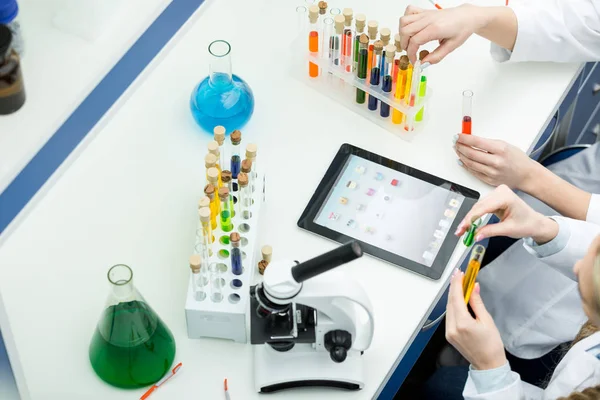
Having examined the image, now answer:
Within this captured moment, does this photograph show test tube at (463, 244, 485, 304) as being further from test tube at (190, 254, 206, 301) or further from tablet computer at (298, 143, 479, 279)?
test tube at (190, 254, 206, 301)

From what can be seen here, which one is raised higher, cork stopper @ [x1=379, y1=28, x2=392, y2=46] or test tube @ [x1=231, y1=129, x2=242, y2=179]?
cork stopper @ [x1=379, y1=28, x2=392, y2=46]

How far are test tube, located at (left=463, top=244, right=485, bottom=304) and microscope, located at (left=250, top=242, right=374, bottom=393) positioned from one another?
0.65 feet

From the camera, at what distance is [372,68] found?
1.60m

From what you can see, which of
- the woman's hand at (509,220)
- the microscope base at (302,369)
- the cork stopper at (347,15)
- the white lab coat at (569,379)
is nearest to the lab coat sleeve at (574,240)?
the woman's hand at (509,220)

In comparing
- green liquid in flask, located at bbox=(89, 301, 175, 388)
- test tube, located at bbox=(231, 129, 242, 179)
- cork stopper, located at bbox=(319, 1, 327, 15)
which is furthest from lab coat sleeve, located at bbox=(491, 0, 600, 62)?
green liquid in flask, located at bbox=(89, 301, 175, 388)

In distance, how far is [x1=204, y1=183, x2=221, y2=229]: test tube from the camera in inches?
53.6

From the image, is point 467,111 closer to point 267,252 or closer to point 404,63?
point 404,63

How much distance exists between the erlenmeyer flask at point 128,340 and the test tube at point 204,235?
14 centimetres

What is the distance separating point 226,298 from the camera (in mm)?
1300

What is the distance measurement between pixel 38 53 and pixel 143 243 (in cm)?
53

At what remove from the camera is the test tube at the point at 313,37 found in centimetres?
162

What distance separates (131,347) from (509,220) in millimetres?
718

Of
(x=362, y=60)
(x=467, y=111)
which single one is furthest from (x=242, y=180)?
(x=467, y=111)

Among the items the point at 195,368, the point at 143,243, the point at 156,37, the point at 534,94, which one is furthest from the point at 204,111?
the point at 534,94
